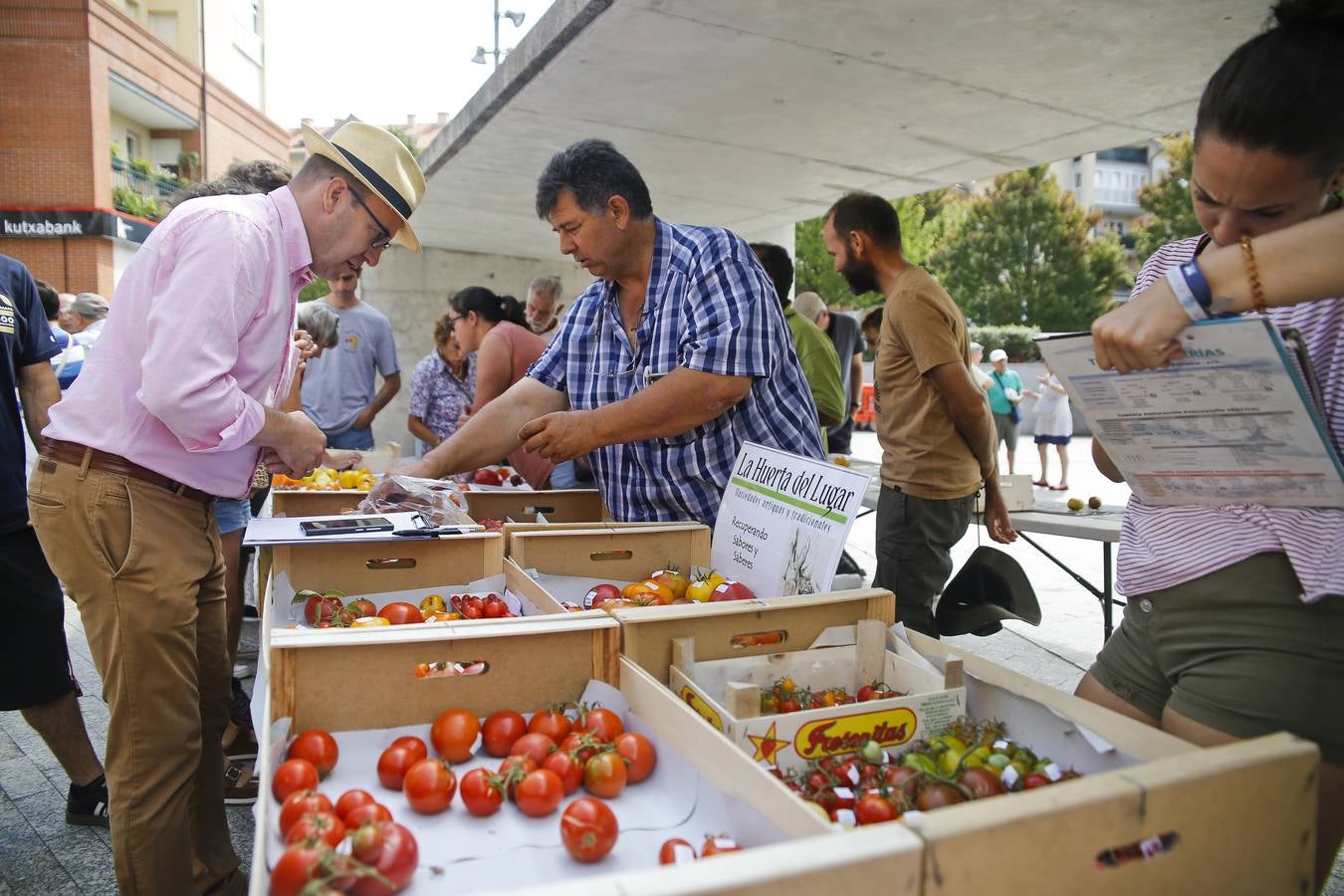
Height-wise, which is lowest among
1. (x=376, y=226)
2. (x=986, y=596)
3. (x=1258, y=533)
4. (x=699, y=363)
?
(x=986, y=596)

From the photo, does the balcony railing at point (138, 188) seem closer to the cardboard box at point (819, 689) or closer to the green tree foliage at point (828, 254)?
the green tree foliage at point (828, 254)

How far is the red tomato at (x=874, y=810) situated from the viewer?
1.36 metres

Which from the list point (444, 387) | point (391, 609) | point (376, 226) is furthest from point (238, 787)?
point (444, 387)

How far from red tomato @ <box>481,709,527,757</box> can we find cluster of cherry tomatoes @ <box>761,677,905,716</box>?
1.55 ft

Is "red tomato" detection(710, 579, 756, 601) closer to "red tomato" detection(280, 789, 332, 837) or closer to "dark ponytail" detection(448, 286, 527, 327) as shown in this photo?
"red tomato" detection(280, 789, 332, 837)

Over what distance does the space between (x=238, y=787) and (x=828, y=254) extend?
90.0 feet

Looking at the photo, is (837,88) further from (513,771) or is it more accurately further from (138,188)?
(138,188)

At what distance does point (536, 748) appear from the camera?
152 cm

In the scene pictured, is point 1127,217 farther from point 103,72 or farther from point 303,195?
point 303,195

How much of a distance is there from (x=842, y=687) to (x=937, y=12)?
3479mm

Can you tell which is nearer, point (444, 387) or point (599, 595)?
point (599, 595)

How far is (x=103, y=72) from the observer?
24.2 m

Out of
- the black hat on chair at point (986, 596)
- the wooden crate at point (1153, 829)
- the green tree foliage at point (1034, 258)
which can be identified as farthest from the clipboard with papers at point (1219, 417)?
the green tree foliage at point (1034, 258)

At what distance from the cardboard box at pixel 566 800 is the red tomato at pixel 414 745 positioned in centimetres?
7
